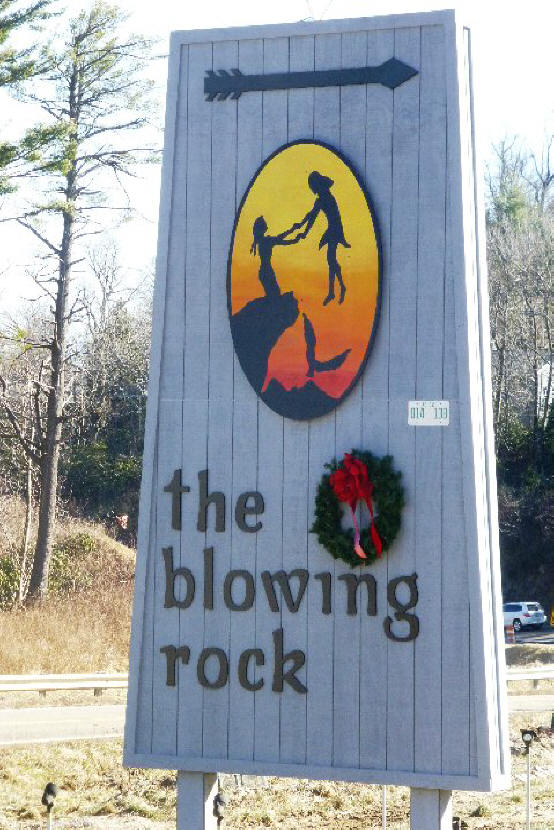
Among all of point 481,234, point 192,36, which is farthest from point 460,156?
point 192,36

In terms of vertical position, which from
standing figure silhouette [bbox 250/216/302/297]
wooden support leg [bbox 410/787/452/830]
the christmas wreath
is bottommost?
wooden support leg [bbox 410/787/452/830]

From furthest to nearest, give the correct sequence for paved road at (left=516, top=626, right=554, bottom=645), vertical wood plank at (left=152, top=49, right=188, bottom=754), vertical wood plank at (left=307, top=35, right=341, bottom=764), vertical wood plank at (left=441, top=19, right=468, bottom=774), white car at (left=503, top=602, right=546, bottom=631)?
white car at (left=503, top=602, right=546, bottom=631), paved road at (left=516, top=626, right=554, bottom=645), vertical wood plank at (left=152, top=49, right=188, bottom=754), vertical wood plank at (left=307, top=35, right=341, bottom=764), vertical wood plank at (left=441, top=19, right=468, bottom=774)

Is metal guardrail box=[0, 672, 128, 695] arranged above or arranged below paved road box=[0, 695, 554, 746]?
above

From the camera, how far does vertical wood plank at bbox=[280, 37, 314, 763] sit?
26.9 ft

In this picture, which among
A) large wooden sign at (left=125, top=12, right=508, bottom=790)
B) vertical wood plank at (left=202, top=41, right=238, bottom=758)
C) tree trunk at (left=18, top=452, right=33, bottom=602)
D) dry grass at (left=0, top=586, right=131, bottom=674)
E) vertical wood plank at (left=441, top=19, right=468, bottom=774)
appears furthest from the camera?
tree trunk at (left=18, top=452, right=33, bottom=602)

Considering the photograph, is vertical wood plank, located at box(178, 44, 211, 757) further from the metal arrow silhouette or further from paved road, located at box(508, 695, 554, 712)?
paved road, located at box(508, 695, 554, 712)

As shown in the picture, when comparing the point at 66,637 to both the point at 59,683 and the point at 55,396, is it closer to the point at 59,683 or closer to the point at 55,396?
the point at 59,683

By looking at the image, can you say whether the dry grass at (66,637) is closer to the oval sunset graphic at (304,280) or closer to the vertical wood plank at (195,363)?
the vertical wood plank at (195,363)

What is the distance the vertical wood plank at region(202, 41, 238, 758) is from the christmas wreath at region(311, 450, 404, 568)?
692 millimetres

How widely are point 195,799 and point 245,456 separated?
2249 millimetres

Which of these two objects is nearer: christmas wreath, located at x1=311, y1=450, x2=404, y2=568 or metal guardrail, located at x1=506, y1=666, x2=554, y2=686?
christmas wreath, located at x1=311, y1=450, x2=404, y2=568

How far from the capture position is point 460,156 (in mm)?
8086

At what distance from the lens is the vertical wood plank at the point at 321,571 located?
8.15 meters

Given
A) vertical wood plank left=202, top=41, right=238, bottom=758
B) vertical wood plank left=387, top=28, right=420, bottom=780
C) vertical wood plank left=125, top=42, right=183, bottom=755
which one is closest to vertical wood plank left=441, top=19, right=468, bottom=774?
vertical wood plank left=387, top=28, right=420, bottom=780
